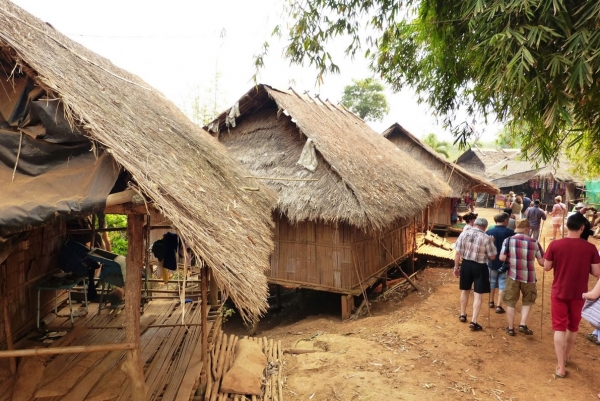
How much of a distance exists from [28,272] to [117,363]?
84.0 inches

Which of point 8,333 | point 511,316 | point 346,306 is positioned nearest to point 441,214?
point 346,306

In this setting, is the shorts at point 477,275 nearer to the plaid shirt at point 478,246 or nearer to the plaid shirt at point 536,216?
the plaid shirt at point 478,246

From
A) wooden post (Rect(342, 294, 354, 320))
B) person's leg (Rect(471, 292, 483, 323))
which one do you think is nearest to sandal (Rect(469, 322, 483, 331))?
person's leg (Rect(471, 292, 483, 323))

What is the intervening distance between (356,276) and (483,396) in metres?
4.93

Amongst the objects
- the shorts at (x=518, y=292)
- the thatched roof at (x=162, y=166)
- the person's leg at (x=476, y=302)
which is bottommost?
the person's leg at (x=476, y=302)

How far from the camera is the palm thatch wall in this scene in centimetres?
883

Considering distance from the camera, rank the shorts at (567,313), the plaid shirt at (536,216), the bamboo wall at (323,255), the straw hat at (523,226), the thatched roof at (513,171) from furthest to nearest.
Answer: the thatched roof at (513,171) < the plaid shirt at (536,216) < the bamboo wall at (323,255) < the straw hat at (523,226) < the shorts at (567,313)

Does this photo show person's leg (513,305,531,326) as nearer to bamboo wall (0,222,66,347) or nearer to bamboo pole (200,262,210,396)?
bamboo pole (200,262,210,396)

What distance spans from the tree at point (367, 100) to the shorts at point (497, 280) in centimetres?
2984

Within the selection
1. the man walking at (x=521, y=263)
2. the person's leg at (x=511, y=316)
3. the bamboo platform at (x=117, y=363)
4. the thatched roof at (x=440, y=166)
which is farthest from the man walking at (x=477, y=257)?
the thatched roof at (x=440, y=166)

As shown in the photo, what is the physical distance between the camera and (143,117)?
505cm

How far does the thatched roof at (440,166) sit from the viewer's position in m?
17.4

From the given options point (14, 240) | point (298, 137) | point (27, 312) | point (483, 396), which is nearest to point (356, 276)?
point (298, 137)

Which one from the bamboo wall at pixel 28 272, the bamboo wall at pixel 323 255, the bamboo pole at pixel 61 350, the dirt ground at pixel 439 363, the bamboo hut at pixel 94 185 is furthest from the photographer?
the bamboo wall at pixel 323 255
